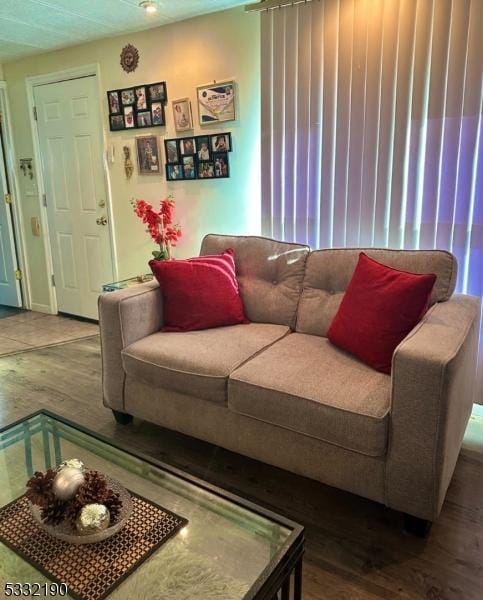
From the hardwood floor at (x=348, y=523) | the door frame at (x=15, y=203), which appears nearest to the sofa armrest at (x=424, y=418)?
the hardwood floor at (x=348, y=523)

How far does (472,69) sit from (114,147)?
2542 mm

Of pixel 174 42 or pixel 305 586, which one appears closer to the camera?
pixel 305 586

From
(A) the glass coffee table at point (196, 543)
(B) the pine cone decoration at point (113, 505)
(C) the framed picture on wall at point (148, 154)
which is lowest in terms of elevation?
(A) the glass coffee table at point (196, 543)

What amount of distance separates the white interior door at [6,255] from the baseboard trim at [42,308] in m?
0.17

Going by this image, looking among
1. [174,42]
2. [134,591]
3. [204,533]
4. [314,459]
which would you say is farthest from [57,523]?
[174,42]

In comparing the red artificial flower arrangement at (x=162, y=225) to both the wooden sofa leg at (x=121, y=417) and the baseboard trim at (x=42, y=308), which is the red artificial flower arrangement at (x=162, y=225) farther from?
the baseboard trim at (x=42, y=308)

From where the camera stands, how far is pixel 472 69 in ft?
7.10

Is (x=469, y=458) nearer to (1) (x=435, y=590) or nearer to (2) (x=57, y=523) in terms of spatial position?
(1) (x=435, y=590)

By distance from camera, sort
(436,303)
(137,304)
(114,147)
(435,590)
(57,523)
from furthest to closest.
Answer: (114,147) < (137,304) < (436,303) < (435,590) < (57,523)

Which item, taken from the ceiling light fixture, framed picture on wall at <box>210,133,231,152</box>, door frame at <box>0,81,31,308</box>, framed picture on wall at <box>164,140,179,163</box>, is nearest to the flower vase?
framed picture on wall at <box>164,140,179,163</box>

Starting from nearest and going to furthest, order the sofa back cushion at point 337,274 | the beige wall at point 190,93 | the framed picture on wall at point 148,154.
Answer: the sofa back cushion at point 337,274 → the beige wall at point 190,93 → the framed picture on wall at point 148,154

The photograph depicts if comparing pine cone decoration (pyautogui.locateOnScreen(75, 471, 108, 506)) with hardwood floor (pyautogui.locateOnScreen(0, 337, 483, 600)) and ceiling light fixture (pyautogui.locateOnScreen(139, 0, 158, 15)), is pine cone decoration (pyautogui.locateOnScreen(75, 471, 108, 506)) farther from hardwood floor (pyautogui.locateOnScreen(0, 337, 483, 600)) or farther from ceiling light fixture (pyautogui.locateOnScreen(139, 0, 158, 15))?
ceiling light fixture (pyautogui.locateOnScreen(139, 0, 158, 15))

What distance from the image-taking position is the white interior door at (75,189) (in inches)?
150

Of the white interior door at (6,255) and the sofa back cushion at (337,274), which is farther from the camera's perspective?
the white interior door at (6,255)
